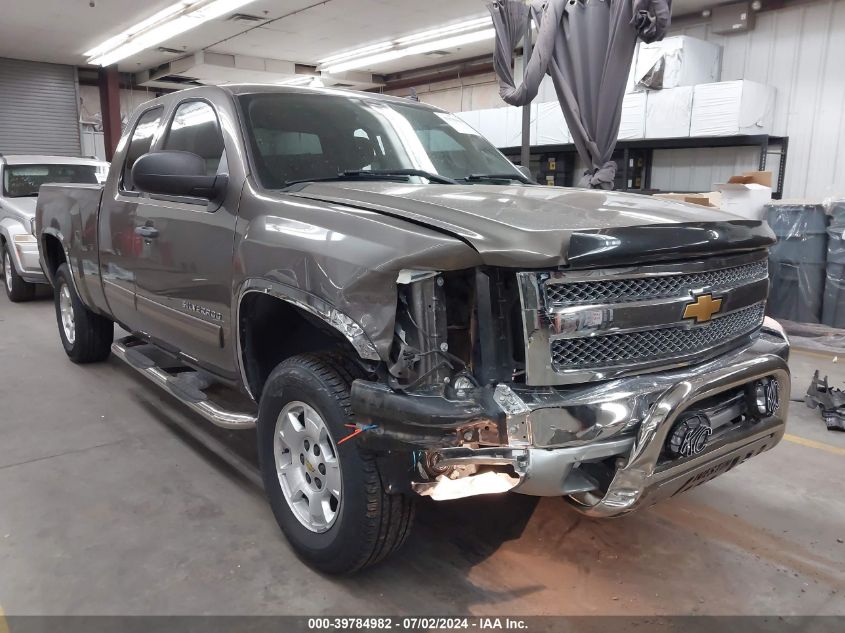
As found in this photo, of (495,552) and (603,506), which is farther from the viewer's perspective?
(495,552)

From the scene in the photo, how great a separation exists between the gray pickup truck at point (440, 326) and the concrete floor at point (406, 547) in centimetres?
30

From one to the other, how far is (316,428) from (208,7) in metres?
11.1

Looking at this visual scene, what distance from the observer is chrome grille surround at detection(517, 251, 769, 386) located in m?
1.96

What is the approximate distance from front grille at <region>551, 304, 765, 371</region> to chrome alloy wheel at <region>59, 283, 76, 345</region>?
450 centimetres

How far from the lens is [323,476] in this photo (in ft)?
8.20

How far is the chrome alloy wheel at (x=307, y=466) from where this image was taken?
2.43 metres

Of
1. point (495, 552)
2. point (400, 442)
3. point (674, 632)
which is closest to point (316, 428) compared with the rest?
point (400, 442)

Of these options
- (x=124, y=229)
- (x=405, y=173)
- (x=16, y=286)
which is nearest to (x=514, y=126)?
(x=16, y=286)

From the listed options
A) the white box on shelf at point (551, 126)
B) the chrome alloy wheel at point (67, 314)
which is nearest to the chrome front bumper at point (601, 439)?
the chrome alloy wheel at point (67, 314)

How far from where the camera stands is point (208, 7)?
11.4m

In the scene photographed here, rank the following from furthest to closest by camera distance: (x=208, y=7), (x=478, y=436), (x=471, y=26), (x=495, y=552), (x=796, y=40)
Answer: (x=471, y=26) < (x=208, y=7) < (x=796, y=40) < (x=495, y=552) < (x=478, y=436)

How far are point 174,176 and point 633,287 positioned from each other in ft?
6.18

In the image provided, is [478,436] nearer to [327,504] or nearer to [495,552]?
[327,504]

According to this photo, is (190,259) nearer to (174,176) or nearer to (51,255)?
(174,176)
